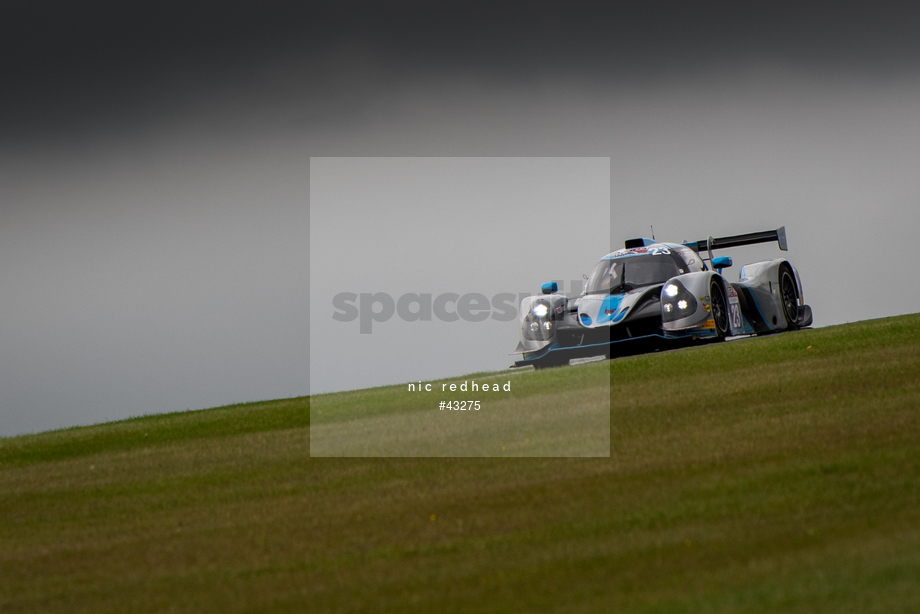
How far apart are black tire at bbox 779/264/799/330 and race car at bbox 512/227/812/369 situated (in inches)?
40.1

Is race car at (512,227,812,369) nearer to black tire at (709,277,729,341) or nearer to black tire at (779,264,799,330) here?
black tire at (709,277,729,341)

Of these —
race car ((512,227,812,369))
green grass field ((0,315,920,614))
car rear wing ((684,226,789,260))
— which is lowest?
green grass field ((0,315,920,614))

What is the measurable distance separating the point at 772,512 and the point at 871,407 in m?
3.61

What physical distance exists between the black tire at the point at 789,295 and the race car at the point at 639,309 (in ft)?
3.34

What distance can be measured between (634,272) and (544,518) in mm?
9494

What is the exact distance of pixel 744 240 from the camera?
18438mm

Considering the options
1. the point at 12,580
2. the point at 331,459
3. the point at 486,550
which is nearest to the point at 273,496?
the point at 331,459

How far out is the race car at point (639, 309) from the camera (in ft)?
46.6

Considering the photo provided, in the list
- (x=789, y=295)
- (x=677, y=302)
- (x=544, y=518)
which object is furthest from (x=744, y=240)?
(x=544, y=518)

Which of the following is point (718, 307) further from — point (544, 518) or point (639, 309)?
point (544, 518)

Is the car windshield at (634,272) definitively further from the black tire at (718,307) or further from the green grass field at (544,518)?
the green grass field at (544,518)

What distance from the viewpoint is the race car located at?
14219 millimetres

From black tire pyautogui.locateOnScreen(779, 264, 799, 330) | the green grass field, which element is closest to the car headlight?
the green grass field

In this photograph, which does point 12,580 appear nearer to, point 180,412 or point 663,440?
point 663,440
